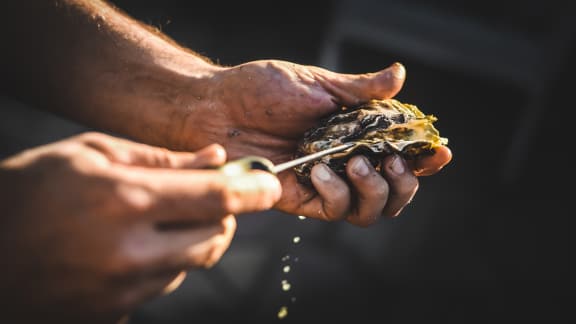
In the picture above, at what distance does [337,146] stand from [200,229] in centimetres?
87

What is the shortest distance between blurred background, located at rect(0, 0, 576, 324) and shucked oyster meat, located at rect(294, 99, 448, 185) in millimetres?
1815

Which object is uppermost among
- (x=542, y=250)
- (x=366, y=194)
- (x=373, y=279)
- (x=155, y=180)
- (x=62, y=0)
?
(x=62, y=0)

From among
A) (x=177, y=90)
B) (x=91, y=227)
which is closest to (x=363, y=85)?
(x=177, y=90)

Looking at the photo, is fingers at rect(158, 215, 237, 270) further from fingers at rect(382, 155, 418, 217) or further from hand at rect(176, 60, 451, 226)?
fingers at rect(382, 155, 418, 217)

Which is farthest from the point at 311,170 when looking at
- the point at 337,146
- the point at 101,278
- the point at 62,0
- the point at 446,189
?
the point at 446,189

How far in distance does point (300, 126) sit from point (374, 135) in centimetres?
46

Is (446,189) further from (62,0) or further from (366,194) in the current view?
(62,0)

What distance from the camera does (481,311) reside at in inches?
134

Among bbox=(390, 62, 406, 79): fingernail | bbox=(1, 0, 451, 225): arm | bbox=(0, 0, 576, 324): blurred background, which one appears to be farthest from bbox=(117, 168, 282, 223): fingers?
bbox=(0, 0, 576, 324): blurred background

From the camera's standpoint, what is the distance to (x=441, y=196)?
4.36m

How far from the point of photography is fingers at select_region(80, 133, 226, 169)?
1076mm

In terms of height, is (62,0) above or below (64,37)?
above

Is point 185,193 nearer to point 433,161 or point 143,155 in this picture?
point 143,155

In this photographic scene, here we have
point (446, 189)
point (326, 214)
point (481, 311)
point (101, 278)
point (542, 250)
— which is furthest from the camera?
point (446, 189)
